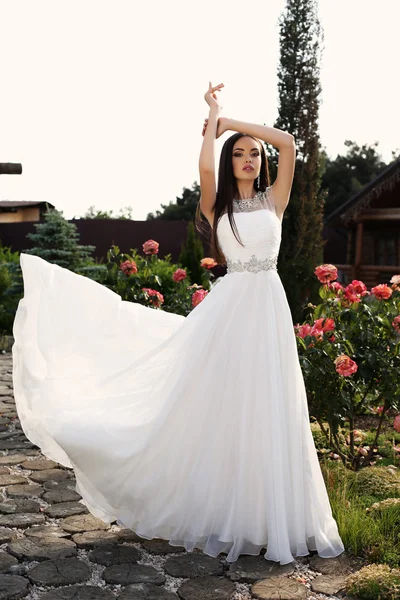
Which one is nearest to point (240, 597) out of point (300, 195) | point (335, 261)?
point (300, 195)

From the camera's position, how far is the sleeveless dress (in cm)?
363

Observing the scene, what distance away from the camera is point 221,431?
146 inches

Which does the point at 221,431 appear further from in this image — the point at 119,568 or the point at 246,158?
the point at 246,158

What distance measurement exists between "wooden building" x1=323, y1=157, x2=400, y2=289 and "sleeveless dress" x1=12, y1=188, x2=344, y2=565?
1454 cm

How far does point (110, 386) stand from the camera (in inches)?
162

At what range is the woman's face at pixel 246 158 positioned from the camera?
3.97m

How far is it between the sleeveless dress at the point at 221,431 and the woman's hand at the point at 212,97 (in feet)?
1.78

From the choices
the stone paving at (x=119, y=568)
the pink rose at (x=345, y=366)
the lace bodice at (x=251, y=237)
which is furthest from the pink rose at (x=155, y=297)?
the lace bodice at (x=251, y=237)

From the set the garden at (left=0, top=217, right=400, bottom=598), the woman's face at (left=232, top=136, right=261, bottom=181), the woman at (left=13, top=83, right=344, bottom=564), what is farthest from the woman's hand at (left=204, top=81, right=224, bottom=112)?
the garden at (left=0, top=217, right=400, bottom=598)

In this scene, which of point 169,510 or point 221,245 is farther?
point 221,245

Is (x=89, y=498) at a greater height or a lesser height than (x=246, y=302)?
lesser

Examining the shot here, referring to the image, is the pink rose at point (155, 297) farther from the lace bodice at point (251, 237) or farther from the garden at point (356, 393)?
the lace bodice at point (251, 237)

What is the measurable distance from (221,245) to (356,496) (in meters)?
1.81

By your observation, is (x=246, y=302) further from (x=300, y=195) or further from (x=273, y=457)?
(x=300, y=195)
